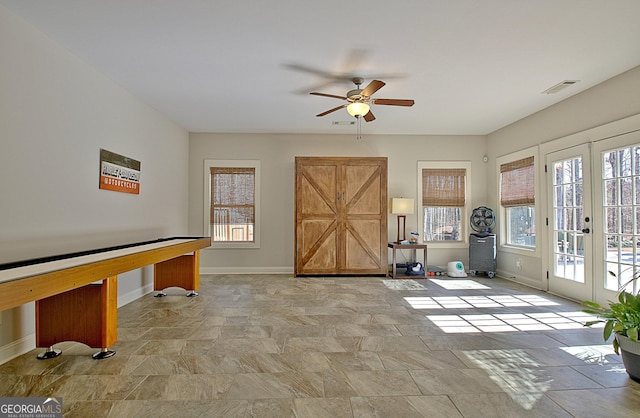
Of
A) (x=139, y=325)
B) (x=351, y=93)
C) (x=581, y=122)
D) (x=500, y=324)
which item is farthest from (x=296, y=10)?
(x=581, y=122)

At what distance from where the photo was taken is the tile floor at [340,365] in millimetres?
1995

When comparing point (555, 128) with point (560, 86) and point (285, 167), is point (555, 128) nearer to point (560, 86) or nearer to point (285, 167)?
point (560, 86)

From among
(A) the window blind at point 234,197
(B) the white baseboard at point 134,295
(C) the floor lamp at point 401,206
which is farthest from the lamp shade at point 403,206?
(B) the white baseboard at point 134,295

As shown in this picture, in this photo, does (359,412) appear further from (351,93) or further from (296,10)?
(351,93)

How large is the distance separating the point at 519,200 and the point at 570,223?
1120 millimetres

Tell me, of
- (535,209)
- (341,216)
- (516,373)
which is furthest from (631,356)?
(341,216)

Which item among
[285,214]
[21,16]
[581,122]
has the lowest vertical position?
[285,214]

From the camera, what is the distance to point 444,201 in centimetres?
658

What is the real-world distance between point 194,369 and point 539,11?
12.7 ft

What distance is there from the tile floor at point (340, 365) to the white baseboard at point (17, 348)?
103mm

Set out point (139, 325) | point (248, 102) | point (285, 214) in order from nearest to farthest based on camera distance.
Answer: point (139, 325) → point (248, 102) → point (285, 214)

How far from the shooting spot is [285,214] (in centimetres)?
647

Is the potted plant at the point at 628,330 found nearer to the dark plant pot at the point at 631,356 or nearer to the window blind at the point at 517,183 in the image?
the dark plant pot at the point at 631,356

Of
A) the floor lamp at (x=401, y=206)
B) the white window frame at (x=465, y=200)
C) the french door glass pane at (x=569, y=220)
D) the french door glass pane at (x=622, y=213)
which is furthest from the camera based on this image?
the white window frame at (x=465, y=200)
